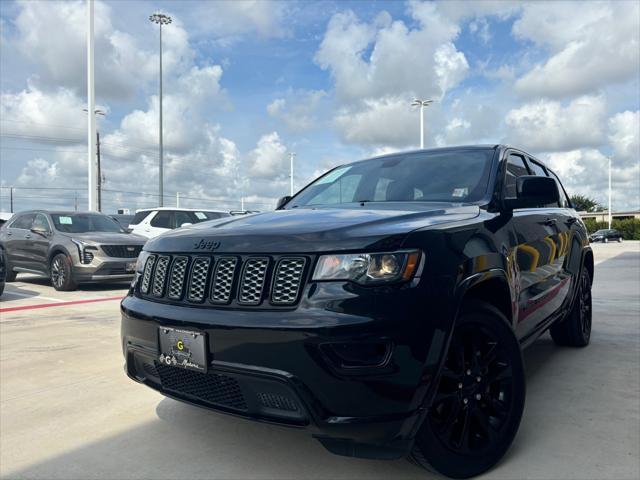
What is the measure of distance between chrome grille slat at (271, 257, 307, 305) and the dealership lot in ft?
2.89

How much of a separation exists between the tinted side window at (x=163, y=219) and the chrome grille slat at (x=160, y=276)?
1232 centimetres

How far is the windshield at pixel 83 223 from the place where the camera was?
33.6ft

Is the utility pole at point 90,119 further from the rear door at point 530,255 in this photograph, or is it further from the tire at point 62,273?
the rear door at point 530,255

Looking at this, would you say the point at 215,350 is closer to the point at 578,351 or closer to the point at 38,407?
the point at 38,407

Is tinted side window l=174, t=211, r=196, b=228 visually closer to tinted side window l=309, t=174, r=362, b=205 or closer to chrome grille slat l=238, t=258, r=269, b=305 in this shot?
tinted side window l=309, t=174, r=362, b=205

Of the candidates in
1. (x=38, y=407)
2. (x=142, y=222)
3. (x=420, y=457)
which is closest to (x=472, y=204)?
(x=420, y=457)

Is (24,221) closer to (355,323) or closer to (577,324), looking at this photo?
(577,324)

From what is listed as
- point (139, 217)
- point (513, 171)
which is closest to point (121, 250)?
point (139, 217)

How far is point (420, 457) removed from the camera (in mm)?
2250

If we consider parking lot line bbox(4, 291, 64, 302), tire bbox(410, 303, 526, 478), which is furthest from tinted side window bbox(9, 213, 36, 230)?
tire bbox(410, 303, 526, 478)

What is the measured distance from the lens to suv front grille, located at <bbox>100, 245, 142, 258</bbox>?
31.5ft

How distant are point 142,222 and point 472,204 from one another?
13.2m

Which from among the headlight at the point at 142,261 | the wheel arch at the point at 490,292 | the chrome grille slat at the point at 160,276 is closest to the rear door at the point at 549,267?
the wheel arch at the point at 490,292

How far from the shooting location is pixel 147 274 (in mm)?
2814
